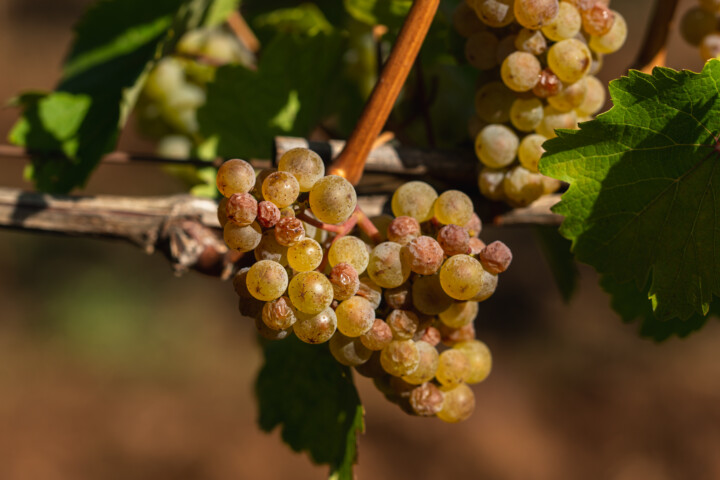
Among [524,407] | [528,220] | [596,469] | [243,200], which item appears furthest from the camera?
[524,407]

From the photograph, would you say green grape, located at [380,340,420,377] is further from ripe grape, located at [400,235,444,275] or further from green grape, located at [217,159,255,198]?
green grape, located at [217,159,255,198]

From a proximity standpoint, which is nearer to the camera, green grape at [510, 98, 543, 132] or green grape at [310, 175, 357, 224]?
green grape at [310, 175, 357, 224]

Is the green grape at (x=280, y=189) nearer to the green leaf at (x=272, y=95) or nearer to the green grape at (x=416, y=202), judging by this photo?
the green grape at (x=416, y=202)

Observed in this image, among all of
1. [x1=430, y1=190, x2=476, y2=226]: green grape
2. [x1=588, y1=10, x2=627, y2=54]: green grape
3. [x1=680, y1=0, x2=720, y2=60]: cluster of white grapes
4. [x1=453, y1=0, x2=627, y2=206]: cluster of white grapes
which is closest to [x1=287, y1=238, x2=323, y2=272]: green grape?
[x1=430, y1=190, x2=476, y2=226]: green grape

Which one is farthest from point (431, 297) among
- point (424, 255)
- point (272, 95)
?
point (272, 95)

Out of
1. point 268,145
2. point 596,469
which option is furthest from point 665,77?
point 596,469

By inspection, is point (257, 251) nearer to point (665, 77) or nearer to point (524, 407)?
point (665, 77)

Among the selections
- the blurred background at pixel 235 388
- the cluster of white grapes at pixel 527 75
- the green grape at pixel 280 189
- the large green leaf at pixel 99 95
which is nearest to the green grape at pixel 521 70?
the cluster of white grapes at pixel 527 75
